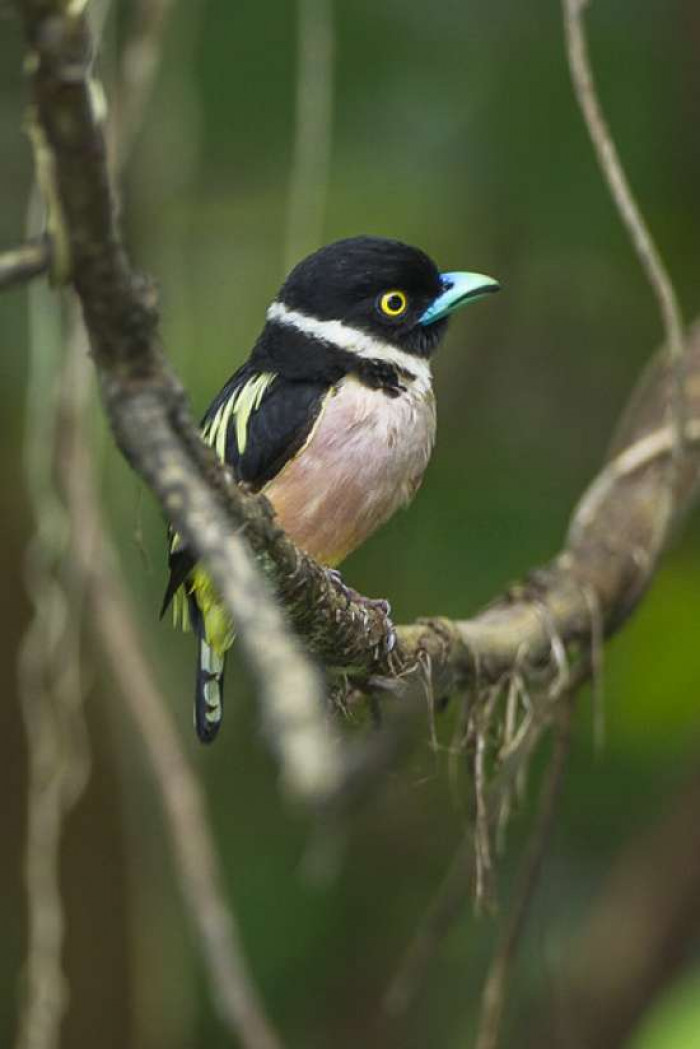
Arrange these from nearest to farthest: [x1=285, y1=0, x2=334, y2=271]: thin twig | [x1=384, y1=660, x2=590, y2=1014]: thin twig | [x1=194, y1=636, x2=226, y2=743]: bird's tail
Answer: [x1=384, y1=660, x2=590, y2=1014]: thin twig
[x1=194, y1=636, x2=226, y2=743]: bird's tail
[x1=285, y1=0, x2=334, y2=271]: thin twig

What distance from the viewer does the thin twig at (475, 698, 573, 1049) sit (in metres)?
2.64

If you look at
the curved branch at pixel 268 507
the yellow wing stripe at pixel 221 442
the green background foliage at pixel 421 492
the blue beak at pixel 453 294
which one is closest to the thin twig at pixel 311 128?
the green background foliage at pixel 421 492

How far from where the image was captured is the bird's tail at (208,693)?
2943 millimetres

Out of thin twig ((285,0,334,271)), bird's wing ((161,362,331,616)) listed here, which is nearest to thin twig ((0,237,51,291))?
bird's wing ((161,362,331,616))

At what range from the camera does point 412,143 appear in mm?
4594

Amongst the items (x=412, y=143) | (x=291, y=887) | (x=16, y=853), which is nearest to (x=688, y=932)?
(x=291, y=887)

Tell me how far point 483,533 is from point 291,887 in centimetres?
112

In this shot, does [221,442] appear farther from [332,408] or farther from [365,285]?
[365,285]

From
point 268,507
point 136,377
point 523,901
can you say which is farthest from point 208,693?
point 136,377

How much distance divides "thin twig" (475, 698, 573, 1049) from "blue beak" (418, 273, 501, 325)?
816 mm

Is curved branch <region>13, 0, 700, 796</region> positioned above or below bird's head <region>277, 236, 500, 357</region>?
below

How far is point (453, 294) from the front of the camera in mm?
3176

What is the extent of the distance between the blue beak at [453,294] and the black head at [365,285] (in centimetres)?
4

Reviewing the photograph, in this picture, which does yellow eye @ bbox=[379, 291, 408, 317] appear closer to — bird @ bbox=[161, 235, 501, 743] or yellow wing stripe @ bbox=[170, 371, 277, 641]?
bird @ bbox=[161, 235, 501, 743]
